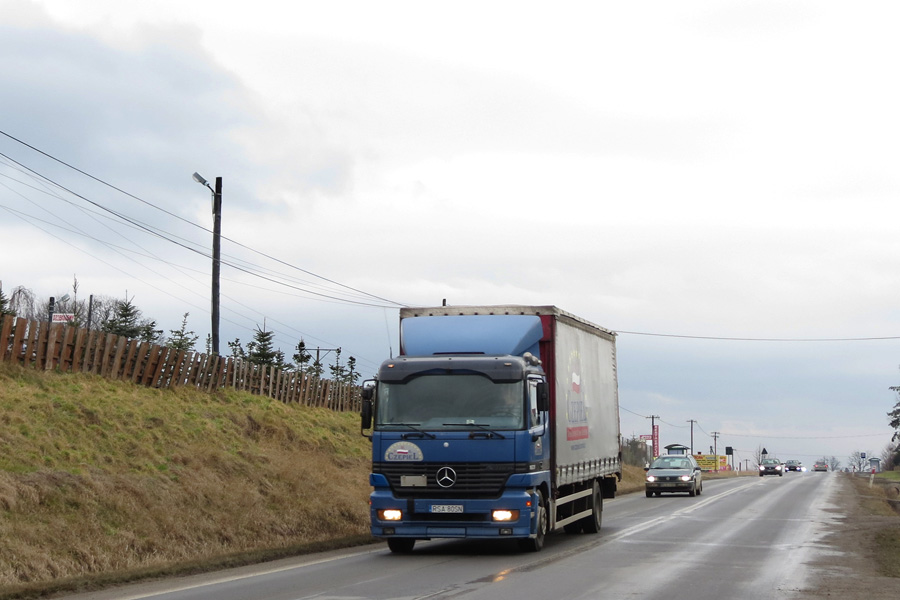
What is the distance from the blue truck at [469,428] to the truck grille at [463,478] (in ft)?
0.05

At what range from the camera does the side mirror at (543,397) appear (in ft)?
52.9

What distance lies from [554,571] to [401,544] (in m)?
3.81

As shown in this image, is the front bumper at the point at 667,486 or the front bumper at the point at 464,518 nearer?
the front bumper at the point at 464,518

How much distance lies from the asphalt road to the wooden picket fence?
1293cm

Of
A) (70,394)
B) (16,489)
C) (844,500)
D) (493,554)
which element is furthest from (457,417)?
(844,500)

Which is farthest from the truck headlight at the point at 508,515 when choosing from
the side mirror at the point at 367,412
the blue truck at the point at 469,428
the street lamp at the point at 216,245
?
the street lamp at the point at 216,245

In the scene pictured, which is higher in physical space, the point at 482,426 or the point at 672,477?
the point at 482,426

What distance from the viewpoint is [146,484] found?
64.5 feet

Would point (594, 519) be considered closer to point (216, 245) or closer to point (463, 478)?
point (463, 478)

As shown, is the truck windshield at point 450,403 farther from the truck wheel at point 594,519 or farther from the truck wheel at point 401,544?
the truck wheel at point 594,519

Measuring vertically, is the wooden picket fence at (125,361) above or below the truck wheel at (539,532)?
above

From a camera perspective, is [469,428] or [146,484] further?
[146,484]

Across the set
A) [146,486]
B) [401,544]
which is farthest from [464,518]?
[146,486]

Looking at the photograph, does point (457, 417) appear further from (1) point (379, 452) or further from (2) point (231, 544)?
(2) point (231, 544)
